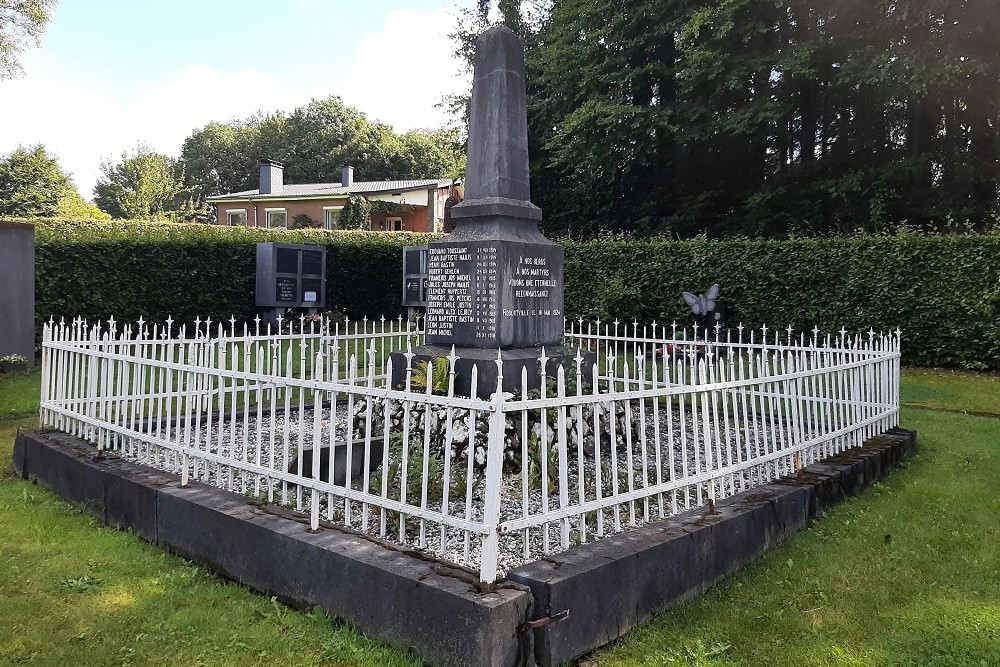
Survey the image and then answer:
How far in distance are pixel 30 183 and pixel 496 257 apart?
133 ft

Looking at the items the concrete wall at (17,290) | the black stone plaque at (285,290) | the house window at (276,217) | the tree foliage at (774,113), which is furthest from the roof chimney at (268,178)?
the concrete wall at (17,290)

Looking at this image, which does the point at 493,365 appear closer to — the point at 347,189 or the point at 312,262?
the point at 312,262

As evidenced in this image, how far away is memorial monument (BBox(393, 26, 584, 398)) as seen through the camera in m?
6.40

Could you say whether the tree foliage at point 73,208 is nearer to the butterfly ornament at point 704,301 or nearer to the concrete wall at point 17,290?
the concrete wall at point 17,290

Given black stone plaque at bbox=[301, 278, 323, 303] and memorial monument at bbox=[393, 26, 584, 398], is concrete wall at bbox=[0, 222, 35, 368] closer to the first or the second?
black stone plaque at bbox=[301, 278, 323, 303]

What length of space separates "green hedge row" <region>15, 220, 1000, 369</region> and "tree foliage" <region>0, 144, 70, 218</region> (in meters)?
25.1

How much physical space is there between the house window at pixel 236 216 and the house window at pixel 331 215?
637 centimetres

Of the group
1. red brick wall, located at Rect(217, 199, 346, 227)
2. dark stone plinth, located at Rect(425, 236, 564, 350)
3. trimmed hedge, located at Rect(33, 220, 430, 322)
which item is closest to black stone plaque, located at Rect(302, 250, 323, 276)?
trimmed hedge, located at Rect(33, 220, 430, 322)

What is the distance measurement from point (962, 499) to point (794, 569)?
218 centimetres

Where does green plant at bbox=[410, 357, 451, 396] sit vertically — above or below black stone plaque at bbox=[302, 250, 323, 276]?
below

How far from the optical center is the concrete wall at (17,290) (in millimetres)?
11039

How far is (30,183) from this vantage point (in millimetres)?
36875

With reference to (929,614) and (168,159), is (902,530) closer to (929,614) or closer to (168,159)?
(929,614)

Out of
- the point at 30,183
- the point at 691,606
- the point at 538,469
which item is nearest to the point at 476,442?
the point at 538,469
